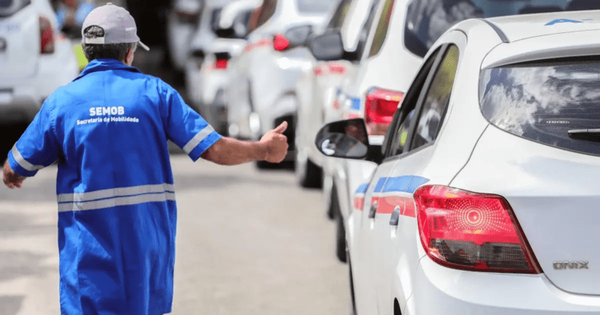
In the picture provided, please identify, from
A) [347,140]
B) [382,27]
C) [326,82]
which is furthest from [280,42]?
[347,140]

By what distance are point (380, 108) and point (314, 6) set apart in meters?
5.69

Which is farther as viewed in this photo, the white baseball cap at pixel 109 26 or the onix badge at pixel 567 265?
the white baseball cap at pixel 109 26

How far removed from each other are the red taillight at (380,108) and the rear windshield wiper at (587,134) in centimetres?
330

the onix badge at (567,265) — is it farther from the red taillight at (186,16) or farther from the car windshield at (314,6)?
the red taillight at (186,16)

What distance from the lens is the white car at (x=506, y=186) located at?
3117 mm

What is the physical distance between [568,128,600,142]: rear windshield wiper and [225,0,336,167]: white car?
790 cm

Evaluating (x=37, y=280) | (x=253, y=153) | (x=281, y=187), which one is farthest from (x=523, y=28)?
(x=281, y=187)

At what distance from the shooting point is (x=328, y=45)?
327 inches

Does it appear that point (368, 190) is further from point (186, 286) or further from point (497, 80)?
point (186, 286)

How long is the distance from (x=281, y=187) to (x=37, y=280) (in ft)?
14.7

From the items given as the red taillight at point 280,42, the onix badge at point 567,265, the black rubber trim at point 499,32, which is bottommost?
the red taillight at point 280,42

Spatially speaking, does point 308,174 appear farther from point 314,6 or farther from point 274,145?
point 274,145

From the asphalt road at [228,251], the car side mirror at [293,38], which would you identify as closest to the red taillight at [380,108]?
the asphalt road at [228,251]

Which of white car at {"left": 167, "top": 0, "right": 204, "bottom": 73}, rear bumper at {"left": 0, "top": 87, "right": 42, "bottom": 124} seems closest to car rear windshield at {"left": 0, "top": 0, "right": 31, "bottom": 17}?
rear bumper at {"left": 0, "top": 87, "right": 42, "bottom": 124}
